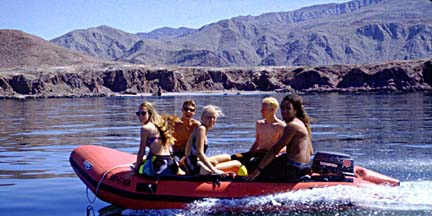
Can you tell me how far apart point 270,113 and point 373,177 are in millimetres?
2287

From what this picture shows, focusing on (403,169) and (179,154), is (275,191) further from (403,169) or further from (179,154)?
(403,169)

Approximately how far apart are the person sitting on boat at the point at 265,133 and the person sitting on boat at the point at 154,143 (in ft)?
4.81

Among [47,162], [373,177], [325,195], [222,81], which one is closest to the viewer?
[325,195]

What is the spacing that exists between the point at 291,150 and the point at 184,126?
2267 mm

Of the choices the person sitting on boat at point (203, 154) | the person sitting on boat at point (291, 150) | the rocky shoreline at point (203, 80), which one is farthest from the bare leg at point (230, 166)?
the rocky shoreline at point (203, 80)

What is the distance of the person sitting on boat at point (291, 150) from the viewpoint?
9.88 meters

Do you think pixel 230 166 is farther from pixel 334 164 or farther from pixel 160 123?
pixel 334 164

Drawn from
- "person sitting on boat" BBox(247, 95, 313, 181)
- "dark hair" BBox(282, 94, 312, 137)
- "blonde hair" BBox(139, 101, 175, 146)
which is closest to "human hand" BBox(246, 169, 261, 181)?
"person sitting on boat" BBox(247, 95, 313, 181)

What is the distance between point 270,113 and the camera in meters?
10.5

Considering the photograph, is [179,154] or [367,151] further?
[367,151]

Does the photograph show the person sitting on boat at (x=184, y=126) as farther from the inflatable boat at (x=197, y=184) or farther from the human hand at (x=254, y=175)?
the human hand at (x=254, y=175)

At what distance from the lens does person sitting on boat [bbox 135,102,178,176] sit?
10.0 m

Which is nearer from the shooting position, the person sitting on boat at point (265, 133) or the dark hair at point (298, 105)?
the dark hair at point (298, 105)

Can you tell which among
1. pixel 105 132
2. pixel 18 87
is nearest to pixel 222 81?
pixel 18 87
